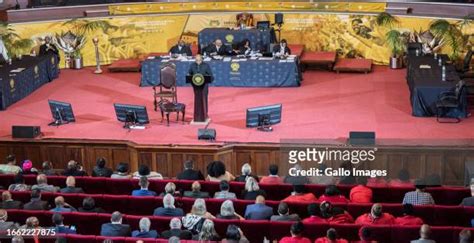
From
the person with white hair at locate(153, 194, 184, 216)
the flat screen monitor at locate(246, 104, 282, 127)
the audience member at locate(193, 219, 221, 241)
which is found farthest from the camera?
the flat screen monitor at locate(246, 104, 282, 127)

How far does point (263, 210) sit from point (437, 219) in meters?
2.51

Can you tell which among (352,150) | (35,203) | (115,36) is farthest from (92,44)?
(35,203)

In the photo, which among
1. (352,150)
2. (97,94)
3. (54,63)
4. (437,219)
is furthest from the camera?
(54,63)

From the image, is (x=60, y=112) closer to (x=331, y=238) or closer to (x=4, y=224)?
(x=4, y=224)

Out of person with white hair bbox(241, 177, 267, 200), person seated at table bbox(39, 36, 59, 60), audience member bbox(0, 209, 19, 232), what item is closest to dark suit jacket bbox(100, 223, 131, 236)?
audience member bbox(0, 209, 19, 232)

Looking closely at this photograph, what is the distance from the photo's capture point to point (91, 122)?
19.2 meters

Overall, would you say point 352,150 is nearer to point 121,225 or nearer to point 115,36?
point 121,225

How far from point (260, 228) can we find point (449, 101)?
8483mm

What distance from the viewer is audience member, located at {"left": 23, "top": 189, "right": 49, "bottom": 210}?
40.8ft

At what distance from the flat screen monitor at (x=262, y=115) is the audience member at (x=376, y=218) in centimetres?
679

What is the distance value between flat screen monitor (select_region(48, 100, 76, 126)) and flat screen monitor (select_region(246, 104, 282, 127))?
4.02 meters

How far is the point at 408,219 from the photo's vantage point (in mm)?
11500

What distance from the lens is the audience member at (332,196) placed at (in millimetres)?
12454

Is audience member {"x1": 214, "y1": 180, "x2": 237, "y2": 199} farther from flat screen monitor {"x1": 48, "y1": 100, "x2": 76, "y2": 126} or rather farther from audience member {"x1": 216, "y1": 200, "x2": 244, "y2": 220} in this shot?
flat screen monitor {"x1": 48, "y1": 100, "x2": 76, "y2": 126}
